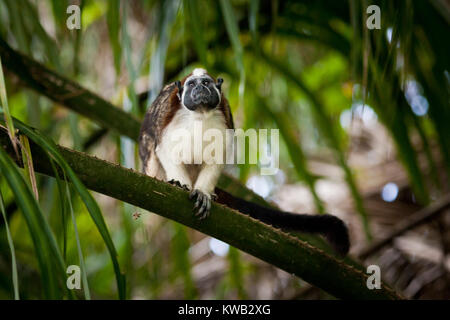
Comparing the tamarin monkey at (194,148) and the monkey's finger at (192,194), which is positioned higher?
the tamarin monkey at (194,148)

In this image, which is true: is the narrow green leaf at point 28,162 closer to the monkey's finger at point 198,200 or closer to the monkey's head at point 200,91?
the monkey's finger at point 198,200

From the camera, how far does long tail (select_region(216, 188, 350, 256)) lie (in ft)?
6.09

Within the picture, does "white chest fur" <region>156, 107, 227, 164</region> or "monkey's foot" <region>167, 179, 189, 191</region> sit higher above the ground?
"white chest fur" <region>156, 107, 227, 164</region>

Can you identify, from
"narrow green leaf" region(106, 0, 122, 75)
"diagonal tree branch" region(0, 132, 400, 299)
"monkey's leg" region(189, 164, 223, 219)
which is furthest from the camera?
"narrow green leaf" region(106, 0, 122, 75)

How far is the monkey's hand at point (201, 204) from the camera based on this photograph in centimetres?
141

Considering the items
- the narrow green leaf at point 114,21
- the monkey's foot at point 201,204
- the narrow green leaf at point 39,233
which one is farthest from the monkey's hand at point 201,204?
the narrow green leaf at point 114,21

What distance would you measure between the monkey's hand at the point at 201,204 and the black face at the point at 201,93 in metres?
0.32

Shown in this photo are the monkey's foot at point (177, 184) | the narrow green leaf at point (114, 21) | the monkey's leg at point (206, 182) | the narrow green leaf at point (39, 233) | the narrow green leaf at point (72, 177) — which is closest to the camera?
the narrow green leaf at point (39, 233)

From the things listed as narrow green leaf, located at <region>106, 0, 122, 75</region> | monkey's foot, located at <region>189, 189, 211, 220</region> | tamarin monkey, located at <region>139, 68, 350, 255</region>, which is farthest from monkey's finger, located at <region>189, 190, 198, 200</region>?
narrow green leaf, located at <region>106, 0, 122, 75</region>

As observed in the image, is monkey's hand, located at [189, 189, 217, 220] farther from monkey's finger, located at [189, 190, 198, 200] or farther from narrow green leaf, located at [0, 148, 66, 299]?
narrow green leaf, located at [0, 148, 66, 299]

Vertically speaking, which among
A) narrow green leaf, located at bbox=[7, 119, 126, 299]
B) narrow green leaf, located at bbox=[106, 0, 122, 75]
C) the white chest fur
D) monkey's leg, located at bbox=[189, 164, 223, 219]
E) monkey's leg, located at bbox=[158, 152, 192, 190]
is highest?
narrow green leaf, located at bbox=[106, 0, 122, 75]

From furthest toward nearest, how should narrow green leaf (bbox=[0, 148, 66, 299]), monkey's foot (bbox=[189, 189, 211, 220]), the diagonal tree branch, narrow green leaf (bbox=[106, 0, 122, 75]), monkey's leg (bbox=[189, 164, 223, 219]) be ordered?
narrow green leaf (bbox=[106, 0, 122, 75]) < monkey's leg (bbox=[189, 164, 223, 219]) < monkey's foot (bbox=[189, 189, 211, 220]) < the diagonal tree branch < narrow green leaf (bbox=[0, 148, 66, 299])

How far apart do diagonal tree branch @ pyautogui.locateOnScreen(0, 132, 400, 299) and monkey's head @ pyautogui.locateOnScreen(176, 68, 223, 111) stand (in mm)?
404
